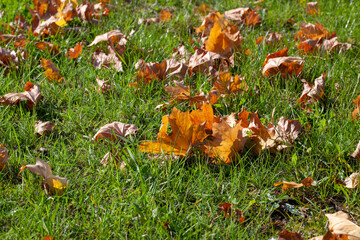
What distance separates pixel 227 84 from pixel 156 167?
2.55 ft

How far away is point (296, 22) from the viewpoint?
346cm

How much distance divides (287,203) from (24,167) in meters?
1.23

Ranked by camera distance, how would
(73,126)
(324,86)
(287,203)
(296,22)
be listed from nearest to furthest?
(287,203) < (73,126) < (324,86) < (296,22)

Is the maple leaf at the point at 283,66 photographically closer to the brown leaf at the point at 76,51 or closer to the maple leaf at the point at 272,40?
the maple leaf at the point at 272,40

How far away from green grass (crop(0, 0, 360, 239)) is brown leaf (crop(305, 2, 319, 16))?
0.77 metres

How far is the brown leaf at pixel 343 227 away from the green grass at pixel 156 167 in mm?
77

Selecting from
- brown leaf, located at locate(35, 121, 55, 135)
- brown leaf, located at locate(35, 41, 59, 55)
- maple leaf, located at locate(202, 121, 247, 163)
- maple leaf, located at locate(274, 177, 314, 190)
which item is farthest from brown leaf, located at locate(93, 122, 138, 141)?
brown leaf, located at locate(35, 41, 59, 55)

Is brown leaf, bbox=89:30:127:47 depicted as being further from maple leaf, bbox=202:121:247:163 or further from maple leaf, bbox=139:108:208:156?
maple leaf, bbox=202:121:247:163

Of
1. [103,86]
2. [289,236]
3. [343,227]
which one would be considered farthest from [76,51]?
[343,227]

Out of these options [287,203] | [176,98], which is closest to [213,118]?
[176,98]

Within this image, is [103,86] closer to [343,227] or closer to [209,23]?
[209,23]

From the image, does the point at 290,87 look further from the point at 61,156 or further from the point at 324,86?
Answer: the point at 61,156

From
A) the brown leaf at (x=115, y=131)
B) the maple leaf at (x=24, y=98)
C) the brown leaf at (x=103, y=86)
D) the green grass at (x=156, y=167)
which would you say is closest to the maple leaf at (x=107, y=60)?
the green grass at (x=156, y=167)

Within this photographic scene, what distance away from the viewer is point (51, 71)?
2600 millimetres
